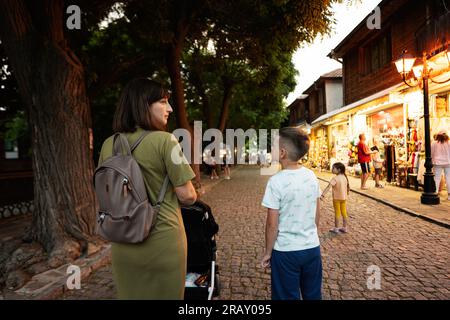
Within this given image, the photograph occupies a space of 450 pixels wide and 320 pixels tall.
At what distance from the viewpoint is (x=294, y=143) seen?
2391 mm

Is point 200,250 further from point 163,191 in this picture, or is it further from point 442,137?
point 442,137

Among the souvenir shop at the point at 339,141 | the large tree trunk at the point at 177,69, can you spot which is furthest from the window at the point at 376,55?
the large tree trunk at the point at 177,69

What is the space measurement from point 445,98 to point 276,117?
18613 millimetres

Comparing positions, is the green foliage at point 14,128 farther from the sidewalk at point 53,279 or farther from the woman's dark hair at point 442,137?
the woman's dark hair at point 442,137

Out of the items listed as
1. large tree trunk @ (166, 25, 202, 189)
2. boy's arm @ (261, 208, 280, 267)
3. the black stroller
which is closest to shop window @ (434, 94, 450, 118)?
large tree trunk @ (166, 25, 202, 189)

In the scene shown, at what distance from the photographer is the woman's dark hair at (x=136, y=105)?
192 centimetres

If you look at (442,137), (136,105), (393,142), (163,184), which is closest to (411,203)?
(442,137)

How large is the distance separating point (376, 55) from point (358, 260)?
15.0 m

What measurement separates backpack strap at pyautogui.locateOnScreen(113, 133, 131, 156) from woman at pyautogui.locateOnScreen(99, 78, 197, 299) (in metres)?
0.04

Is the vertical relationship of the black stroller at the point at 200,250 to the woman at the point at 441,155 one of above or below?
below

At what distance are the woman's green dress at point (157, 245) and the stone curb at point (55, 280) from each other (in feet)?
7.48
